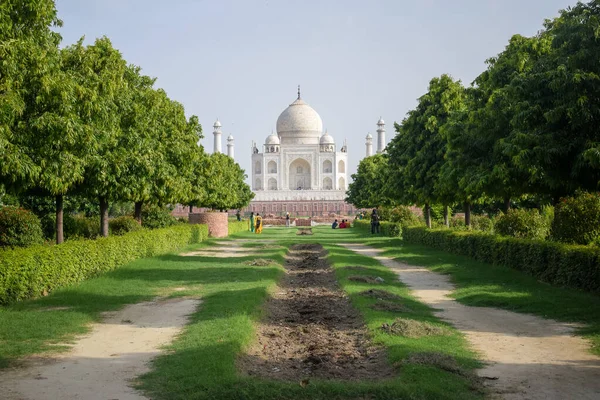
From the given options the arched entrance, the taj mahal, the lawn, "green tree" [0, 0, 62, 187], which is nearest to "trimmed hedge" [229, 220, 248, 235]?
the lawn

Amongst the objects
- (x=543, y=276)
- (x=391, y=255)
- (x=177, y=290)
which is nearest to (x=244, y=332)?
(x=177, y=290)

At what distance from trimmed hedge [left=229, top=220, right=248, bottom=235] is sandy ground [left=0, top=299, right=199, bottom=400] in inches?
1141

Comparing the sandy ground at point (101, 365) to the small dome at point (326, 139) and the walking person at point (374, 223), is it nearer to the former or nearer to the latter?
the walking person at point (374, 223)

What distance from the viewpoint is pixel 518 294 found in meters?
11.7

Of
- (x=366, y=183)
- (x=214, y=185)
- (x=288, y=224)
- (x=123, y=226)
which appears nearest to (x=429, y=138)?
(x=123, y=226)

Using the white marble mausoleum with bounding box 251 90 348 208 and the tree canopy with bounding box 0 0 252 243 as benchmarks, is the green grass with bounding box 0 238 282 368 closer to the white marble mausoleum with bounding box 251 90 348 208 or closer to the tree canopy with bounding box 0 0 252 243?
the tree canopy with bounding box 0 0 252 243

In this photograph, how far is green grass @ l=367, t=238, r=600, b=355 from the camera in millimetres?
9479

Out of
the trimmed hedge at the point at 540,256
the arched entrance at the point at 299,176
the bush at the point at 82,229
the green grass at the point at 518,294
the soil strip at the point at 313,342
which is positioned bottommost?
the soil strip at the point at 313,342

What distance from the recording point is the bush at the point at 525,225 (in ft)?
56.9

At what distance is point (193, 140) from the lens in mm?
26875

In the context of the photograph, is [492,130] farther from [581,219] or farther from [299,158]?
[299,158]

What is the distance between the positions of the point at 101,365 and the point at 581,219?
9.67 m

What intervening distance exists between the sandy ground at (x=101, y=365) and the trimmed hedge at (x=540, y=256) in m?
6.21

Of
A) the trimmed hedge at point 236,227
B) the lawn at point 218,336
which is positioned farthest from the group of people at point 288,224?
the lawn at point 218,336
